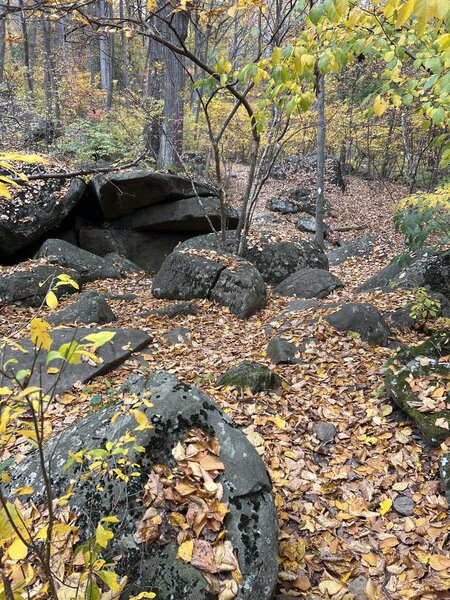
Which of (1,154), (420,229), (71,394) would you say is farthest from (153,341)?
(1,154)

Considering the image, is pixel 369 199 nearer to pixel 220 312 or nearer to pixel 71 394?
pixel 220 312

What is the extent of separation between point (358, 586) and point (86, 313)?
16.8 ft

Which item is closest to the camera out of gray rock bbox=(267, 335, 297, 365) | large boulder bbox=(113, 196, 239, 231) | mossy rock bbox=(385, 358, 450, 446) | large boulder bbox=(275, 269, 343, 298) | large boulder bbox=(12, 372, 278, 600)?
large boulder bbox=(12, 372, 278, 600)

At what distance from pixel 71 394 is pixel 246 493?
9.50 feet

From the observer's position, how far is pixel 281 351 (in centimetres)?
488

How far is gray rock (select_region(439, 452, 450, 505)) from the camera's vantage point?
9.02ft

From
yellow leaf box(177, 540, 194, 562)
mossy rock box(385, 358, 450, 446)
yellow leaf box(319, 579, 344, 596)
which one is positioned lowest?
yellow leaf box(319, 579, 344, 596)

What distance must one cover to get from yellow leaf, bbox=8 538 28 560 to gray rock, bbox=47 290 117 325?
5218 mm

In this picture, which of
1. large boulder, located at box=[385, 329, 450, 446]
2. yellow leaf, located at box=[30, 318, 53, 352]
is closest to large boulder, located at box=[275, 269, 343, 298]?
large boulder, located at box=[385, 329, 450, 446]

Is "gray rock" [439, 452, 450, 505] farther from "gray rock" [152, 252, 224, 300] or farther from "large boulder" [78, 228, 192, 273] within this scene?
"large boulder" [78, 228, 192, 273]

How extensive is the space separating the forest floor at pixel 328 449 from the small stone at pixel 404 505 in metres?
0.04

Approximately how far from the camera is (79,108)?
632 inches

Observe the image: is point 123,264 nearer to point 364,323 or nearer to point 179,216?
point 179,216

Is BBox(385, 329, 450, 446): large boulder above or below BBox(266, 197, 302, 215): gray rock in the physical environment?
above
